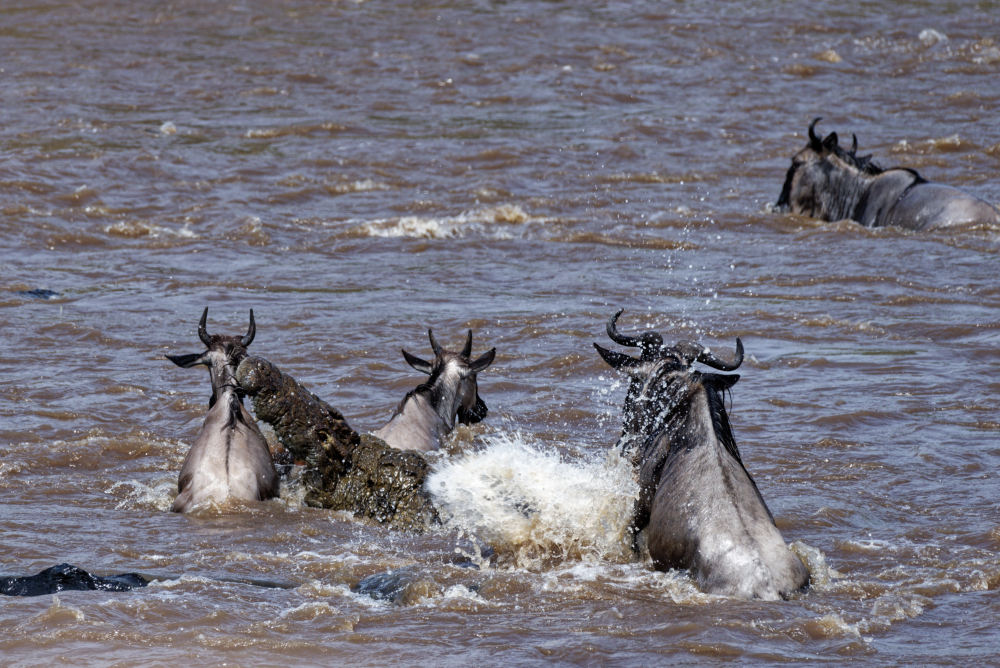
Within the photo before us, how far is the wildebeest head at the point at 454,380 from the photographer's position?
10477mm

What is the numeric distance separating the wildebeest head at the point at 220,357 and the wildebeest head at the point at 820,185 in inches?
392

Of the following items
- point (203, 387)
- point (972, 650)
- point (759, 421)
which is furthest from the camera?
point (203, 387)

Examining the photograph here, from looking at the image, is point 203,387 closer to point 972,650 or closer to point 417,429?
point 417,429

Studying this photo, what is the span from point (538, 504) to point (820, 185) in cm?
1076

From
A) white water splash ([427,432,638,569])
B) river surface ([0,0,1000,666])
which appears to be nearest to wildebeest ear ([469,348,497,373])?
river surface ([0,0,1000,666])

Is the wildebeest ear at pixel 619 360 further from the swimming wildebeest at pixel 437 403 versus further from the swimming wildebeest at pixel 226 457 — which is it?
the swimming wildebeest at pixel 226 457

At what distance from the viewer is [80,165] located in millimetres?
19781

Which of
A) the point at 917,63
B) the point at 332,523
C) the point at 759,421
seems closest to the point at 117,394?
the point at 332,523

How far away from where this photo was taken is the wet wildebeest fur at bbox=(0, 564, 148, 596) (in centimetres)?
702

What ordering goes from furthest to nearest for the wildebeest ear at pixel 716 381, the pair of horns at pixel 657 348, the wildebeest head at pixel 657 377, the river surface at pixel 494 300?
the pair of horns at pixel 657 348 < the wildebeest head at pixel 657 377 < the wildebeest ear at pixel 716 381 < the river surface at pixel 494 300

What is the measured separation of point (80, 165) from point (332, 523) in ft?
41.0

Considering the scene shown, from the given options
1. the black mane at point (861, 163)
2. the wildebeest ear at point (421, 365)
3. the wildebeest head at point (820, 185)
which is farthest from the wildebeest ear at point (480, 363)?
the black mane at point (861, 163)

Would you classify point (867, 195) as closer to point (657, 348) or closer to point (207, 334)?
point (657, 348)

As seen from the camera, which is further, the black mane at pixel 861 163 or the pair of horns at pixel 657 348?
the black mane at pixel 861 163
